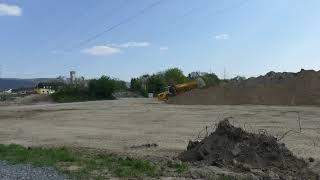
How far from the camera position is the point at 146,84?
380ft

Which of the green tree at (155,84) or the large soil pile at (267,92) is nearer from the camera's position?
the large soil pile at (267,92)

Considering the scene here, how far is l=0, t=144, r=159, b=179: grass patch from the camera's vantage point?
12.5 metres

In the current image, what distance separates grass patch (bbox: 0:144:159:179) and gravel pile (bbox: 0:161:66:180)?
325 mm

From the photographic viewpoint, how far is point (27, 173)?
12.4 m

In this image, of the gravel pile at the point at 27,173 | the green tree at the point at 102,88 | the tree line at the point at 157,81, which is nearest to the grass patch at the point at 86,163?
the gravel pile at the point at 27,173

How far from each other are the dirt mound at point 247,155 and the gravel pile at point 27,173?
3.72 metres

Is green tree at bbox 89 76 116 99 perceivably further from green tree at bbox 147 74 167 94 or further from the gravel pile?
the gravel pile

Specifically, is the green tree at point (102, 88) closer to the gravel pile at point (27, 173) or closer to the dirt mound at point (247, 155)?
the dirt mound at point (247, 155)

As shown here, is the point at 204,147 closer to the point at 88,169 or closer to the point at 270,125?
the point at 88,169

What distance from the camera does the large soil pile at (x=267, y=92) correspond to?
48.2 m

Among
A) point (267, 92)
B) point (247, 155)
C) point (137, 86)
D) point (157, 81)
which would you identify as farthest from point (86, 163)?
point (137, 86)

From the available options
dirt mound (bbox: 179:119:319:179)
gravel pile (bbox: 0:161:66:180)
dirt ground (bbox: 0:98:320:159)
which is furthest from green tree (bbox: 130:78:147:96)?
gravel pile (bbox: 0:161:66:180)

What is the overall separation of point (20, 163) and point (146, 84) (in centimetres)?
10123

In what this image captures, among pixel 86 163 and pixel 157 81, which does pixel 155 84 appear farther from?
pixel 86 163
